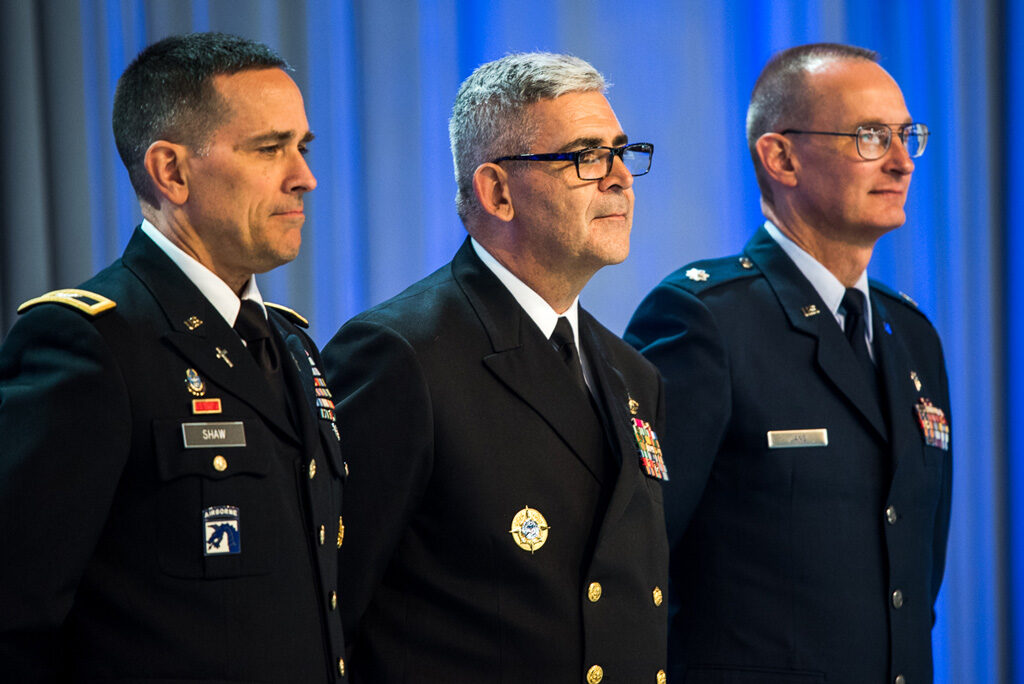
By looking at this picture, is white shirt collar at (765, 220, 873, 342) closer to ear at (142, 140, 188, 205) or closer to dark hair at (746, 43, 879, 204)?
dark hair at (746, 43, 879, 204)

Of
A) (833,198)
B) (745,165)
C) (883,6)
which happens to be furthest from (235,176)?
(883,6)

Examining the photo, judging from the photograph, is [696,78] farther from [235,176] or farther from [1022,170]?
[235,176]

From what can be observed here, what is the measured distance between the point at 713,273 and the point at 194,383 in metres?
1.27

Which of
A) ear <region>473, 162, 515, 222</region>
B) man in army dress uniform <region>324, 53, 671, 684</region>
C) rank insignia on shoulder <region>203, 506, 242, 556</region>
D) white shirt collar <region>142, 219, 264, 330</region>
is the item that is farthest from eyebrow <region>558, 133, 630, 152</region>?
rank insignia on shoulder <region>203, 506, 242, 556</region>

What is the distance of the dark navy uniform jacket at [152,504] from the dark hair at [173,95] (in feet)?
0.58

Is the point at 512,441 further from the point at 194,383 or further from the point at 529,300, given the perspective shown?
the point at 194,383

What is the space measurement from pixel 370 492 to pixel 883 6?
9.00 feet

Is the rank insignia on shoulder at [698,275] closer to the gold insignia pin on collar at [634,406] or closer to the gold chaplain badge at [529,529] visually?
the gold insignia pin on collar at [634,406]

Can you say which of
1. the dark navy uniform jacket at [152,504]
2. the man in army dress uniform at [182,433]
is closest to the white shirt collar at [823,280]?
the man in army dress uniform at [182,433]

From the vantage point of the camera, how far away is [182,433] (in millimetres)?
1521

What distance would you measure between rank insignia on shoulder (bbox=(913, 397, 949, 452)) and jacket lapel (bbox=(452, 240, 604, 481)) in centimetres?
82

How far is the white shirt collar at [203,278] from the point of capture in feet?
5.49

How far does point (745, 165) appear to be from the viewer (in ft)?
11.8

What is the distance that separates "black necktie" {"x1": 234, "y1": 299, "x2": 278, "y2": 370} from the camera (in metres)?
1.72
